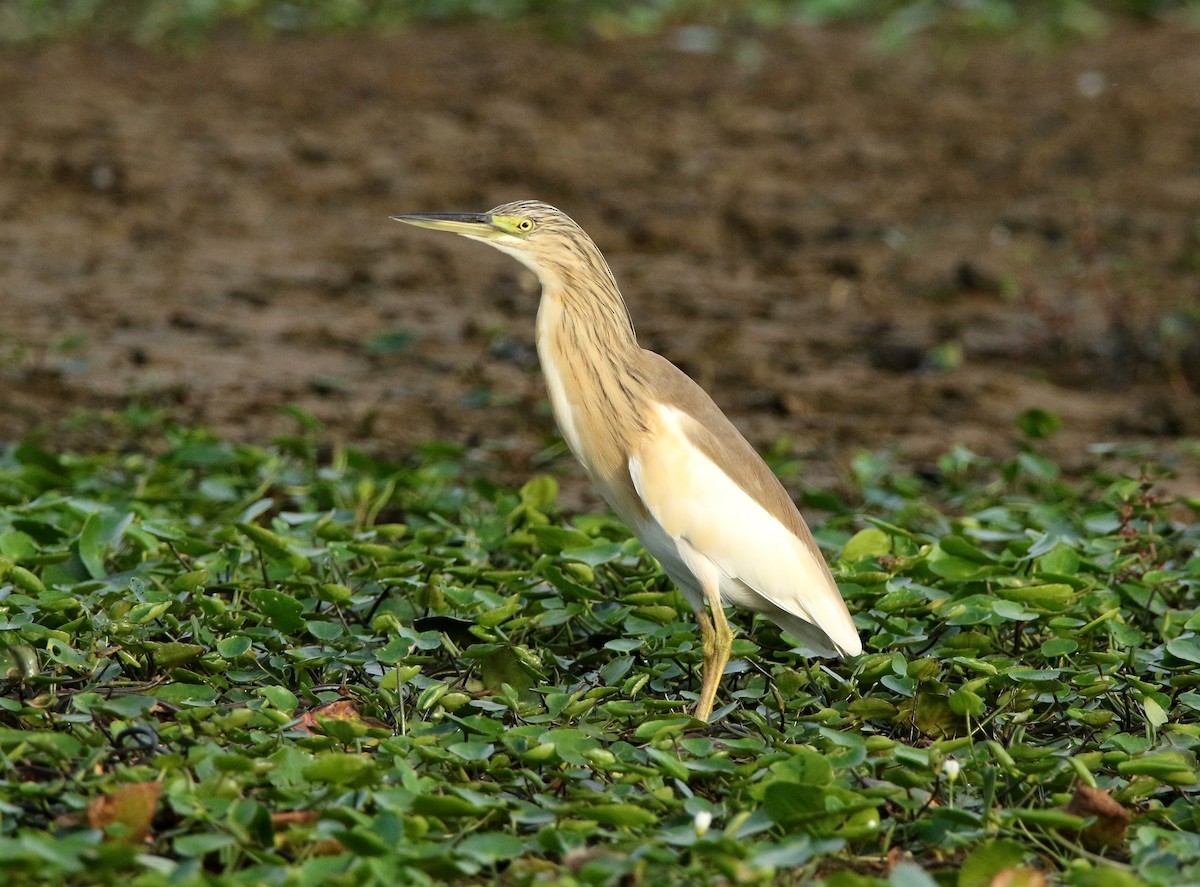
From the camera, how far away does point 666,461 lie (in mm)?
3572

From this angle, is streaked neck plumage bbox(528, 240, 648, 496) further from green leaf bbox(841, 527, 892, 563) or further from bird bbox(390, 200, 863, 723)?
green leaf bbox(841, 527, 892, 563)

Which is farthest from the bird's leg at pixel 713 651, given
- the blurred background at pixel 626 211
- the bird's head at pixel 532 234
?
the blurred background at pixel 626 211

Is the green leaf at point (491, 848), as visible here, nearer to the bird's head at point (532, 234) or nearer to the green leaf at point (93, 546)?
the bird's head at point (532, 234)

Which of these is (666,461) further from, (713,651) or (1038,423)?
(1038,423)

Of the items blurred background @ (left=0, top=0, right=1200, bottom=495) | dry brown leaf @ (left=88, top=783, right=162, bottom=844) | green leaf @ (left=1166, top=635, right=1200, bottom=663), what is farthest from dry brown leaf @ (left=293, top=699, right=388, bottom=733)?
blurred background @ (left=0, top=0, right=1200, bottom=495)

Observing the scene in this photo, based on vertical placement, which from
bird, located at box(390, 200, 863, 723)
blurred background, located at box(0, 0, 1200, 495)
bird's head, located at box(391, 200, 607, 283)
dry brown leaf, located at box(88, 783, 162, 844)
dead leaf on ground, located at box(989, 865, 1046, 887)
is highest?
bird's head, located at box(391, 200, 607, 283)

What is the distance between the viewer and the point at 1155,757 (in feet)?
10.5

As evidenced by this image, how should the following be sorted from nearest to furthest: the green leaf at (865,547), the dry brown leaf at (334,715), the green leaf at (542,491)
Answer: the dry brown leaf at (334,715) → the green leaf at (865,547) → the green leaf at (542,491)

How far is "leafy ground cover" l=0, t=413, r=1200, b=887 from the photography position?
289 cm

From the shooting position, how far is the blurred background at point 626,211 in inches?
249

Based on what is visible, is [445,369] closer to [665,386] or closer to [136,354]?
[136,354]


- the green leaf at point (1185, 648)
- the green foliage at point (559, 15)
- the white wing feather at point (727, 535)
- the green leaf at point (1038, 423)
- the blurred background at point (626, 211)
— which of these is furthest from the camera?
the green foliage at point (559, 15)

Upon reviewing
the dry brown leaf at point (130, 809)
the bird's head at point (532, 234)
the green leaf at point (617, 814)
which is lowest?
the green leaf at point (617, 814)

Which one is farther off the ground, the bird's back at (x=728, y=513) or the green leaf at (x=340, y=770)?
the bird's back at (x=728, y=513)
